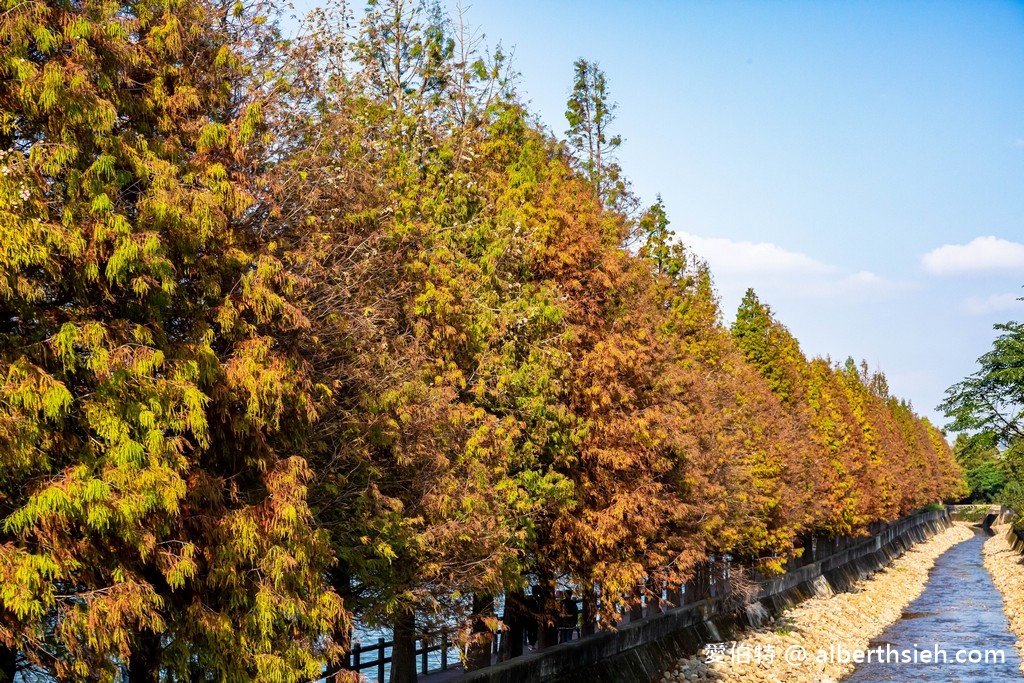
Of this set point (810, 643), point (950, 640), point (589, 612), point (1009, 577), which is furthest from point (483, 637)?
point (1009, 577)

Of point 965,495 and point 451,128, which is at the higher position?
point 451,128

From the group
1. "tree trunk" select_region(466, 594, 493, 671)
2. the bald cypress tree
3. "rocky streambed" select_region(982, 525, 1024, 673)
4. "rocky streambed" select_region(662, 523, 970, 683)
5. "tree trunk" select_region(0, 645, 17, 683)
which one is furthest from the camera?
"rocky streambed" select_region(982, 525, 1024, 673)

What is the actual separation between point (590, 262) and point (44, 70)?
47.9 feet

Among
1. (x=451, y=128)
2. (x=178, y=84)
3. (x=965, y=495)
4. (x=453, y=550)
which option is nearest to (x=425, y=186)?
(x=451, y=128)

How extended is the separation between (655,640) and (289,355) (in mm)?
19631

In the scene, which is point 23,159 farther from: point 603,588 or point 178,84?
point 603,588

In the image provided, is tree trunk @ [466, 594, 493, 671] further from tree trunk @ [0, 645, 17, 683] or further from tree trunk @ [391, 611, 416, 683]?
tree trunk @ [0, 645, 17, 683]

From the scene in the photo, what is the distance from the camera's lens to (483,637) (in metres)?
16.4

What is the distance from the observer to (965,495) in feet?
461

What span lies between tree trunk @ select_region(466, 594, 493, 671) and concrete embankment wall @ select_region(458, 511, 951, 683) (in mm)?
492

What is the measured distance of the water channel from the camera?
3064 centimetres

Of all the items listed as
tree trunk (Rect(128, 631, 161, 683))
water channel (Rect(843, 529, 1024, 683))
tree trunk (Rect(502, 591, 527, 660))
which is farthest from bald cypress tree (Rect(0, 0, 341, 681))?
water channel (Rect(843, 529, 1024, 683))

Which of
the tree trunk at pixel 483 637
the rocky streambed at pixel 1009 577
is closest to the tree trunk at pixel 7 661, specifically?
the tree trunk at pixel 483 637

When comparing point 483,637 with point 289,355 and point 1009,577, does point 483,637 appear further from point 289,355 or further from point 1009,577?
point 1009,577
